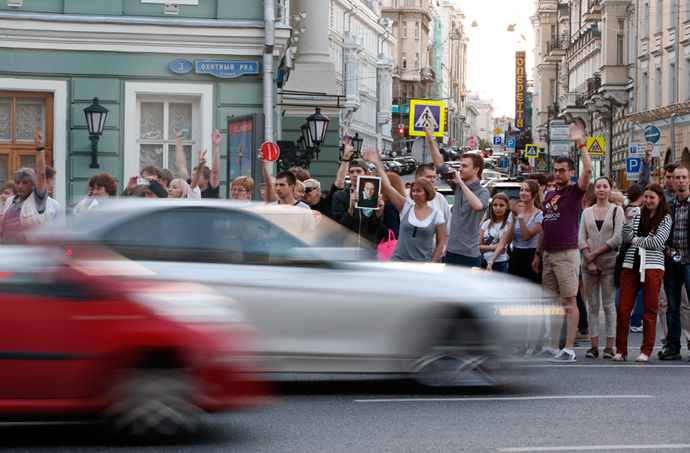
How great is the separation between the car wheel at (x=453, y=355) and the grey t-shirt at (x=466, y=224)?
217 centimetres

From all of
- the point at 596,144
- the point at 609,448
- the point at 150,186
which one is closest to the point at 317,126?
the point at 596,144

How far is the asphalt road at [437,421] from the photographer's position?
19.8 feet

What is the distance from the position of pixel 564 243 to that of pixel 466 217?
3.37ft

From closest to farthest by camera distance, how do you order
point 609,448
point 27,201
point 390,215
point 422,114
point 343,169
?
point 609,448 < point 27,201 < point 390,215 < point 343,169 < point 422,114

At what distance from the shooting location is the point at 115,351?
5.57 metres

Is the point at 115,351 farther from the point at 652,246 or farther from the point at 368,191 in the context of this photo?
the point at 652,246

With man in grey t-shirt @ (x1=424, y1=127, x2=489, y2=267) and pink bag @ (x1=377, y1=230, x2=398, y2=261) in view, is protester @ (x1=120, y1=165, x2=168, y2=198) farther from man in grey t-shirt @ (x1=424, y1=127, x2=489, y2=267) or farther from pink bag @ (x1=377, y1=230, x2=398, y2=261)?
man in grey t-shirt @ (x1=424, y1=127, x2=489, y2=267)

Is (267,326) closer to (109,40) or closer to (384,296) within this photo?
(384,296)

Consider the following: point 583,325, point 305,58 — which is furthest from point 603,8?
point 583,325

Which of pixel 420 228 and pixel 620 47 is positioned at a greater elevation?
pixel 620 47

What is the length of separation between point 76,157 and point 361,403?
12.4 m

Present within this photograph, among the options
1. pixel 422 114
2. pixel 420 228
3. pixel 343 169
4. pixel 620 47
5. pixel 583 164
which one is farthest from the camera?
pixel 620 47

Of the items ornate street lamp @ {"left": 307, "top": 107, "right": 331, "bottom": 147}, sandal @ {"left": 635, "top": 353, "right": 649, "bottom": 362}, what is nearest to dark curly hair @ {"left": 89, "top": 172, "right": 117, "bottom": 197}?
sandal @ {"left": 635, "top": 353, "right": 649, "bottom": 362}

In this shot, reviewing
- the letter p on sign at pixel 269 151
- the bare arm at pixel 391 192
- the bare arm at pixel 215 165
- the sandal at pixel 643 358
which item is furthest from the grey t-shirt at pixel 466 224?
the letter p on sign at pixel 269 151
